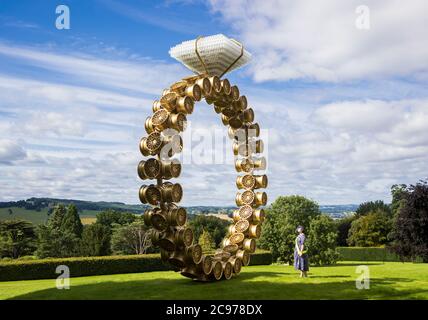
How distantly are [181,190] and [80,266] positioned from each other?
13345 millimetres

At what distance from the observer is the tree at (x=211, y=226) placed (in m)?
51.7

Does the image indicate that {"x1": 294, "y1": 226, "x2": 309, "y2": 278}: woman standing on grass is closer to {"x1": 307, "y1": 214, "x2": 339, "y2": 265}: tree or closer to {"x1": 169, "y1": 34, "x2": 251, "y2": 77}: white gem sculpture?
{"x1": 169, "y1": 34, "x2": 251, "y2": 77}: white gem sculpture

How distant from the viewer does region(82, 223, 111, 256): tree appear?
40125 millimetres

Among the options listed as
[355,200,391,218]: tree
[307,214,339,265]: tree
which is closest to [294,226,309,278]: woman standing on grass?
[307,214,339,265]: tree

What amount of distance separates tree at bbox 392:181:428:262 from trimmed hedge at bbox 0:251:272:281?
11920 millimetres

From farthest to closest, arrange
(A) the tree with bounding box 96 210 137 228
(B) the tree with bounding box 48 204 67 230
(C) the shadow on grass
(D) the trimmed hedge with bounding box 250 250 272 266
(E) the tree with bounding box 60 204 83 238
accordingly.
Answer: (A) the tree with bounding box 96 210 137 228, (B) the tree with bounding box 48 204 67 230, (E) the tree with bounding box 60 204 83 238, (D) the trimmed hedge with bounding box 250 250 272 266, (C) the shadow on grass

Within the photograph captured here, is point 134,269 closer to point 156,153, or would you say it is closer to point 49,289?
Answer: point 49,289

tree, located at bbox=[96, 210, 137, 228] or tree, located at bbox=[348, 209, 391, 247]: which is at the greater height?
tree, located at bbox=[96, 210, 137, 228]

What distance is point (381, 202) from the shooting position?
247 ft

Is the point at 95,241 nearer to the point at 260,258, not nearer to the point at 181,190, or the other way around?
the point at 260,258

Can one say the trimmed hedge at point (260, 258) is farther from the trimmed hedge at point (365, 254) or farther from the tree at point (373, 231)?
the tree at point (373, 231)

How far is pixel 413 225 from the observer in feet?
55.8

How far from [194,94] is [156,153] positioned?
2423 mm

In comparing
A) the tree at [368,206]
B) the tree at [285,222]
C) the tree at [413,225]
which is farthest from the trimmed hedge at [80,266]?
the tree at [368,206]
